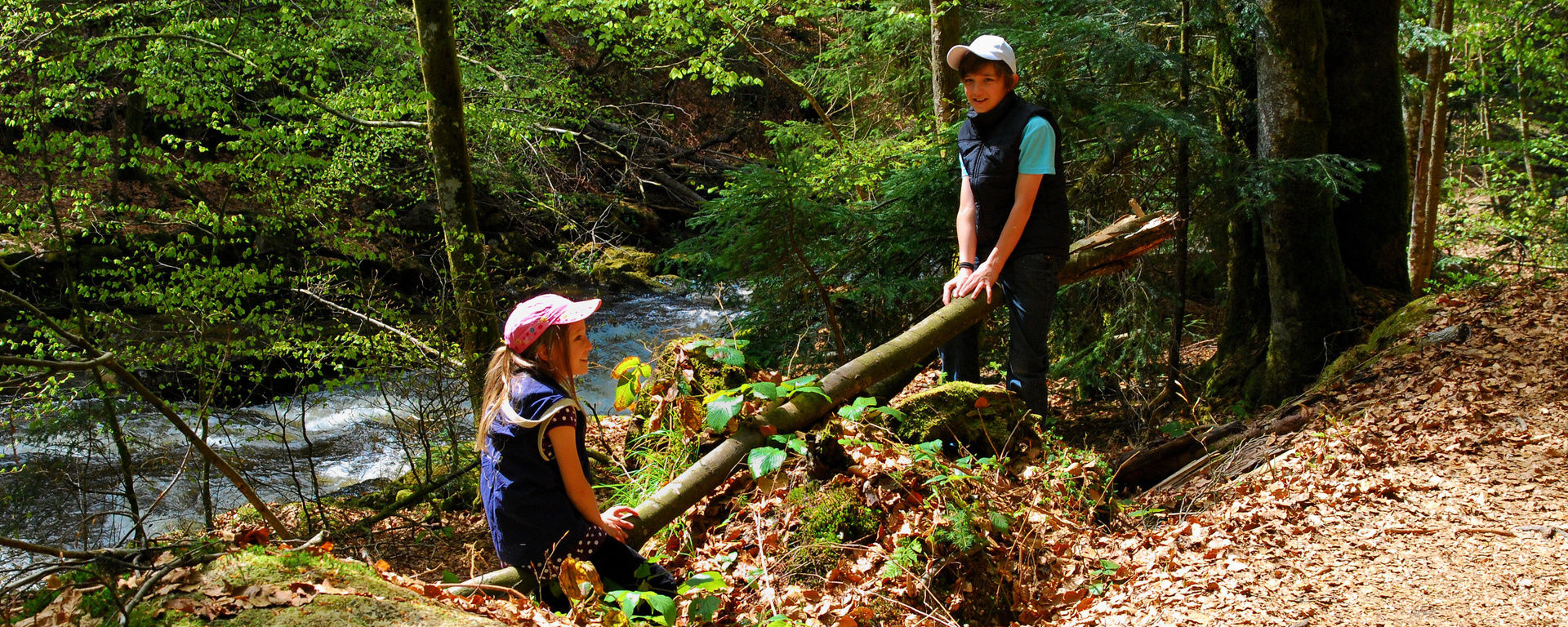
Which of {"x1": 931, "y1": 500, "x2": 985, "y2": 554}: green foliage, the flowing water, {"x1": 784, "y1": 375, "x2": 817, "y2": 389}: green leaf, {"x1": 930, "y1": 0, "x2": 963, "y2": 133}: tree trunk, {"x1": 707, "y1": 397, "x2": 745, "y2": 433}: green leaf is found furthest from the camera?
{"x1": 930, "y1": 0, "x2": 963, "y2": 133}: tree trunk

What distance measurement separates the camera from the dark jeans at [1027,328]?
176 inches

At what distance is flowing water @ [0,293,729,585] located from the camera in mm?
6301

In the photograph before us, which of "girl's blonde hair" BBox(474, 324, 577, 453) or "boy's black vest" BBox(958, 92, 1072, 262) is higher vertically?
"boy's black vest" BBox(958, 92, 1072, 262)

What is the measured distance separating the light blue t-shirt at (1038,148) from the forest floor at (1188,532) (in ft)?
5.16

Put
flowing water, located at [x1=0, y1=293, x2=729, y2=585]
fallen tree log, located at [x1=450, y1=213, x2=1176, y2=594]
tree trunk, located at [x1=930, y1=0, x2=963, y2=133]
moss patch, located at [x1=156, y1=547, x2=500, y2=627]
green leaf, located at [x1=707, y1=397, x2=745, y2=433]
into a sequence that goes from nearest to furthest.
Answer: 1. moss patch, located at [x1=156, y1=547, x2=500, y2=627]
2. fallen tree log, located at [x1=450, y1=213, x2=1176, y2=594]
3. green leaf, located at [x1=707, y1=397, x2=745, y2=433]
4. flowing water, located at [x1=0, y1=293, x2=729, y2=585]
5. tree trunk, located at [x1=930, y1=0, x2=963, y2=133]

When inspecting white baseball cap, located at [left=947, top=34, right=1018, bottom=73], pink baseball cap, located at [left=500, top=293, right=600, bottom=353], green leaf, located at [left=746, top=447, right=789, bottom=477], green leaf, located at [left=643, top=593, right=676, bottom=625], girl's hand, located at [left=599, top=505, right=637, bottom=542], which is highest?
white baseball cap, located at [left=947, top=34, right=1018, bottom=73]

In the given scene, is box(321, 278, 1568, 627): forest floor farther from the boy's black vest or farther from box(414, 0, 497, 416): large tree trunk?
box(414, 0, 497, 416): large tree trunk

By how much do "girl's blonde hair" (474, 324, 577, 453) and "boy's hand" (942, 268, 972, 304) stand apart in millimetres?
2236

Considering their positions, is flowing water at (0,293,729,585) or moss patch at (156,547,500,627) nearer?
moss patch at (156,547,500,627)

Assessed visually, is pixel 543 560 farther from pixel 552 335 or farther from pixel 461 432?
pixel 461 432

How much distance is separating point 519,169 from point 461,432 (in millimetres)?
4289

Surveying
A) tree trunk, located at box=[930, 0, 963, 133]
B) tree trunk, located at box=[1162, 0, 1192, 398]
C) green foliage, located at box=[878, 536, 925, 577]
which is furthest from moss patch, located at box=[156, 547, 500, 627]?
tree trunk, located at box=[930, 0, 963, 133]

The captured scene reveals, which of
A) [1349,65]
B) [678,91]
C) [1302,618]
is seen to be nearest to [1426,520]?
[1302,618]

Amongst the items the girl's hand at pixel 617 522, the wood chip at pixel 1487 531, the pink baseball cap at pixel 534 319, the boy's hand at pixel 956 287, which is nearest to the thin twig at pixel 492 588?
the girl's hand at pixel 617 522
